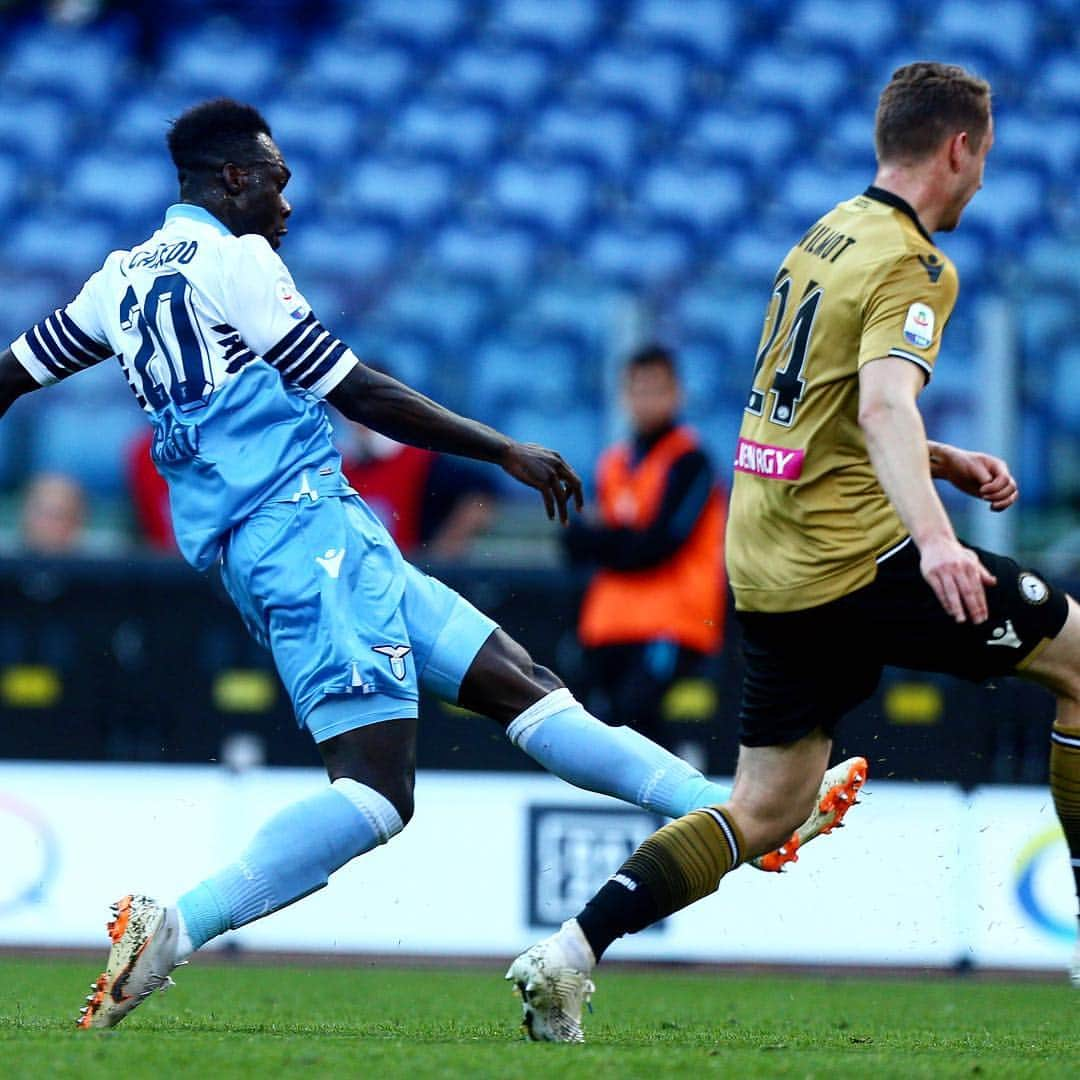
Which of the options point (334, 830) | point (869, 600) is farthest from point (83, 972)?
point (869, 600)

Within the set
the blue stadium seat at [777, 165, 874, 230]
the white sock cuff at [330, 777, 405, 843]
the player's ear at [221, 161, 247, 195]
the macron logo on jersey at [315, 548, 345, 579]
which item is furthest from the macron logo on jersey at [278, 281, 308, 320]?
the blue stadium seat at [777, 165, 874, 230]

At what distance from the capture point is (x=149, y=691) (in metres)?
7.84

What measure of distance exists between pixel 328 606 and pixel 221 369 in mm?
553

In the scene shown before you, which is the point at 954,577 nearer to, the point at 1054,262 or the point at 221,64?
the point at 1054,262

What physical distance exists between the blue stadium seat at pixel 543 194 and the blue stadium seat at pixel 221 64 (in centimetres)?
170

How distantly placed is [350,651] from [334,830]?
0.37 m

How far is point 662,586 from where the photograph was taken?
7.56m

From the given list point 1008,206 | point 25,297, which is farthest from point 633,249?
point 25,297

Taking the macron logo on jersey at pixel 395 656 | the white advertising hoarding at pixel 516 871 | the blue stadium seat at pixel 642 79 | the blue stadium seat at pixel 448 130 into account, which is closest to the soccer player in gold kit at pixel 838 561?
the macron logo on jersey at pixel 395 656

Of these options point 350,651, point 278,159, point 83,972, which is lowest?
point 83,972

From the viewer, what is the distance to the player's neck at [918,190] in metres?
4.30

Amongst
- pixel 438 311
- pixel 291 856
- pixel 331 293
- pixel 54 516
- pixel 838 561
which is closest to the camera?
pixel 291 856

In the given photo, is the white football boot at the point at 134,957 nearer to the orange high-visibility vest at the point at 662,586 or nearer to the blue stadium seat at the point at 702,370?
the orange high-visibility vest at the point at 662,586

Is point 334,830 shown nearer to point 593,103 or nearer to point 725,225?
point 725,225
